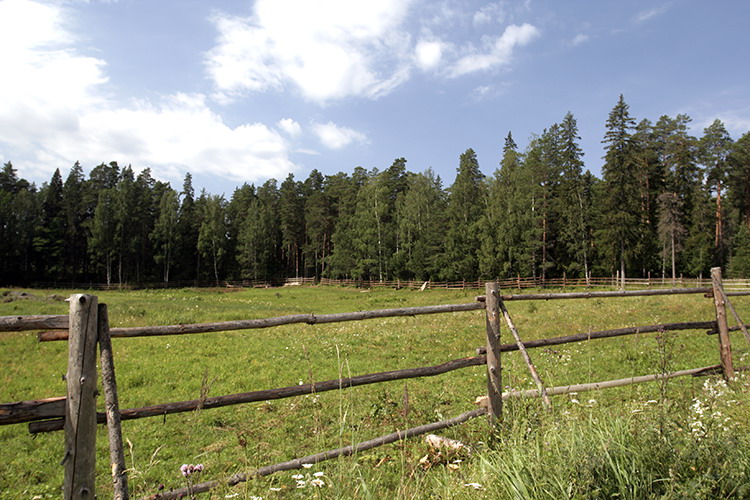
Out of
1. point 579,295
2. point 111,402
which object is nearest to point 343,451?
point 111,402

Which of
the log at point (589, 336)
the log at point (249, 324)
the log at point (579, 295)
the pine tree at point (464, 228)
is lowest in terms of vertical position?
the log at point (589, 336)

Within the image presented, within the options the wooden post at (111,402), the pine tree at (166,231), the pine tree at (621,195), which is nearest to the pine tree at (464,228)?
the pine tree at (621,195)

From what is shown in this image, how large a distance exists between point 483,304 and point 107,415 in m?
3.71

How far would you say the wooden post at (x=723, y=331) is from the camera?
652cm

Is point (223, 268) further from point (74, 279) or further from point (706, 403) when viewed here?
point (706, 403)

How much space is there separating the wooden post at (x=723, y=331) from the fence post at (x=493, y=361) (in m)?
4.30

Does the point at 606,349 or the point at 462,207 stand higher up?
the point at 462,207

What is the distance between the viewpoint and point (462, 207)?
52.5 m

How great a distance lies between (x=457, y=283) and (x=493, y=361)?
4633 centimetres

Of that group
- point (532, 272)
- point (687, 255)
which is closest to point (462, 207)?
point (532, 272)

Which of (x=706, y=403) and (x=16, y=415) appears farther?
(x=706, y=403)

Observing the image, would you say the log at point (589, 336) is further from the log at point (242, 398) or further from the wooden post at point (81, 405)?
the wooden post at point (81, 405)

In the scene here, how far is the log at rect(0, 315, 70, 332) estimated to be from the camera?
9.18 feet

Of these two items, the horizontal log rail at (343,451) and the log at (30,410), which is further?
the horizontal log rail at (343,451)
